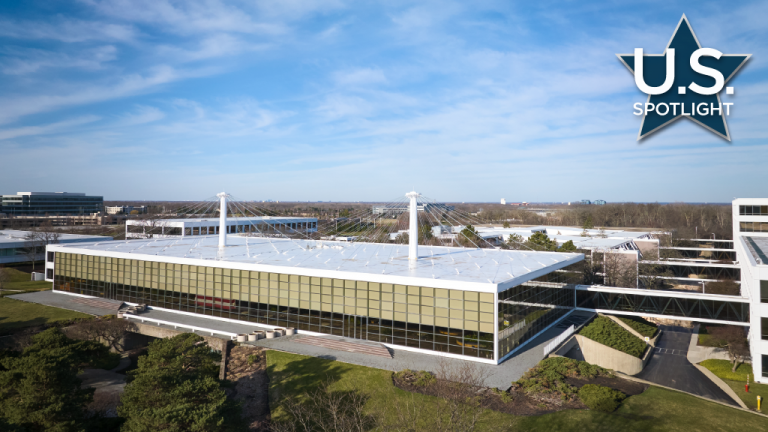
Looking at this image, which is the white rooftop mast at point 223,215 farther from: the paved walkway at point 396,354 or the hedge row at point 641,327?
the hedge row at point 641,327

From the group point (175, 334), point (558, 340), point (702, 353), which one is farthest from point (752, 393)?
point (175, 334)

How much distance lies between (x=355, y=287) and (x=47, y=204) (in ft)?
639

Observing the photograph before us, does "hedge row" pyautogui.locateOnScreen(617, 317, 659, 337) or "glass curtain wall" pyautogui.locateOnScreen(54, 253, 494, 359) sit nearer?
"glass curtain wall" pyautogui.locateOnScreen(54, 253, 494, 359)

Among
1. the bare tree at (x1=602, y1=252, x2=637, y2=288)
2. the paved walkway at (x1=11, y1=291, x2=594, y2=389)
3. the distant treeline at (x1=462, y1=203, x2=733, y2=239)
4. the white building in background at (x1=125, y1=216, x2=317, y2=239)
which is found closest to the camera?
the paved walkway at (x1=11, y1=291, x2=594, y2=389)

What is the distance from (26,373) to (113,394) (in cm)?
792

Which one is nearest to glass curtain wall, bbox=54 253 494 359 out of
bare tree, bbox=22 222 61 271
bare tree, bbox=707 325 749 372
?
bare tree, bbox=707 325 749 372

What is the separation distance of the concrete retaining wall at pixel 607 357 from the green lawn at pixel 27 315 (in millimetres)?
42492

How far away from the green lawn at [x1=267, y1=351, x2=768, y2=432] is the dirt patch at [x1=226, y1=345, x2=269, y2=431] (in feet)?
1.74

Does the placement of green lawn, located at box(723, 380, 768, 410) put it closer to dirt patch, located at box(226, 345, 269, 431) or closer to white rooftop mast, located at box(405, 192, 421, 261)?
white rooftop mast, located at box(405, 192, 421, 261)

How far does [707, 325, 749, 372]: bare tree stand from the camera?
113 feet

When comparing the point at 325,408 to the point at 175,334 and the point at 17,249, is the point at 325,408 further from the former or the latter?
the point at 17,249

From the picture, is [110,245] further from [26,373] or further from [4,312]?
[26,373]

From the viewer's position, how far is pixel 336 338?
31.8m

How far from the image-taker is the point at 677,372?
35969mm
